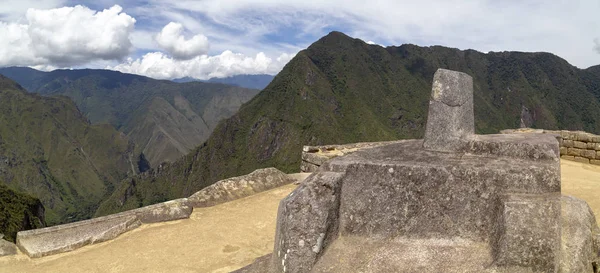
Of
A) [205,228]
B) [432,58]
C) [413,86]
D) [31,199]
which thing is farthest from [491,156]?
[432,58]

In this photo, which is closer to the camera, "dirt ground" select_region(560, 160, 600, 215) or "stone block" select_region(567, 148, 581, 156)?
"dirt ground" select_region(560, 160, 600, 215)

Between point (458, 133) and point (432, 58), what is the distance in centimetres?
20700

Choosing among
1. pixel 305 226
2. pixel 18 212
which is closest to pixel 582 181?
pixel 305 226

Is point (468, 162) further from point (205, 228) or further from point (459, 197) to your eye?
point (205, 228)

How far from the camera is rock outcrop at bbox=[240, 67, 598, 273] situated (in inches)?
136

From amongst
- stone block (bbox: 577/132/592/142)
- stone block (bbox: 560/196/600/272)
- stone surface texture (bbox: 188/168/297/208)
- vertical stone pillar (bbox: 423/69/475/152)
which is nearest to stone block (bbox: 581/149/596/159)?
stone block (bbox: 577/132/592/142)

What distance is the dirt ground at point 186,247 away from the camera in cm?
597

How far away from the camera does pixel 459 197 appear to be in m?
3.84

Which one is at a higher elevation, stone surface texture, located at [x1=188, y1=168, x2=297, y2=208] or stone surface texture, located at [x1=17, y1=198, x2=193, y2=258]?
stone surface texture, located at [x1=188, y1=168, x2=297, y2=208]

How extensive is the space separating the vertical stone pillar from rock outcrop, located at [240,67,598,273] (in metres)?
0.30

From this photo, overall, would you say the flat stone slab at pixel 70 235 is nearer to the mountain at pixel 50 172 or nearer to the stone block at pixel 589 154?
the stone block at pixel 589 154

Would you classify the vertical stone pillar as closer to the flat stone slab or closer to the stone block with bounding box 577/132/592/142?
the flat stone slab

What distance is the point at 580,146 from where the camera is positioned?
43.9 ft

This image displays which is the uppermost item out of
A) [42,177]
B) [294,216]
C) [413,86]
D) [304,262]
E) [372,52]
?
[372,52]
